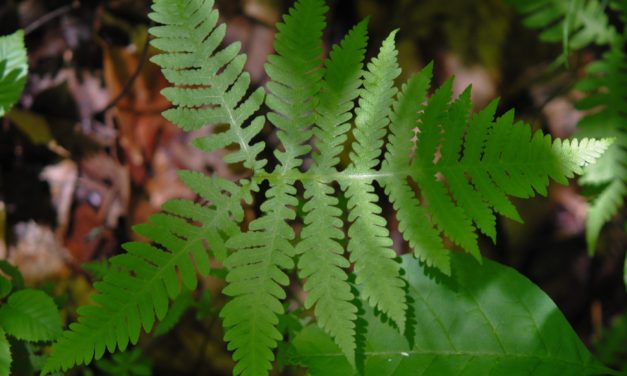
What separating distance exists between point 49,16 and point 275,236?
2.08m

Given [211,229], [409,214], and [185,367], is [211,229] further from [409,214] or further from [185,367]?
[185,367]

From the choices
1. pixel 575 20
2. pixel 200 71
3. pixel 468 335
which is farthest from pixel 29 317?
pixel 575 20

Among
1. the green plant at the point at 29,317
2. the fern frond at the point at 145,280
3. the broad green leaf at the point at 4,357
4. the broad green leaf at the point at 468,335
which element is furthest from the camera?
the broad green leaf at the point at 468,335

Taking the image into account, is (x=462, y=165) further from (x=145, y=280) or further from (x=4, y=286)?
(x=4, y=286)

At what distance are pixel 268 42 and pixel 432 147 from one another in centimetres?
184

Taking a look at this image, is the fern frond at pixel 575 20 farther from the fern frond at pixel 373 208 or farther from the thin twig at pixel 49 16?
the thin twig at pixel 49 16

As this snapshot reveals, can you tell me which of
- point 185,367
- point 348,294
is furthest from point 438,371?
point 185,367

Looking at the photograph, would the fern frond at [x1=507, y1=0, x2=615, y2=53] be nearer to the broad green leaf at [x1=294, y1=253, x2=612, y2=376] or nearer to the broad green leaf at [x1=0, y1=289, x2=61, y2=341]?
the broad green leaf at [x1=294, y1=253, x2=612, y2=376]

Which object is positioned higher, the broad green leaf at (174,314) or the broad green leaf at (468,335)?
the broad green leaf at (468,335)

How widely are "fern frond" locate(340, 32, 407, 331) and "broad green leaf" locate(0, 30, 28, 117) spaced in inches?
45.8

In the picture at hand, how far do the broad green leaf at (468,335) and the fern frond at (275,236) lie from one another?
0.34 metres

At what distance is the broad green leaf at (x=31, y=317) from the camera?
175cm

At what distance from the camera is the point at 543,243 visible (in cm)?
378

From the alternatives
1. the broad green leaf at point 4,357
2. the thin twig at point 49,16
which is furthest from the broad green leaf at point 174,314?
the thin twig at point 49,16
